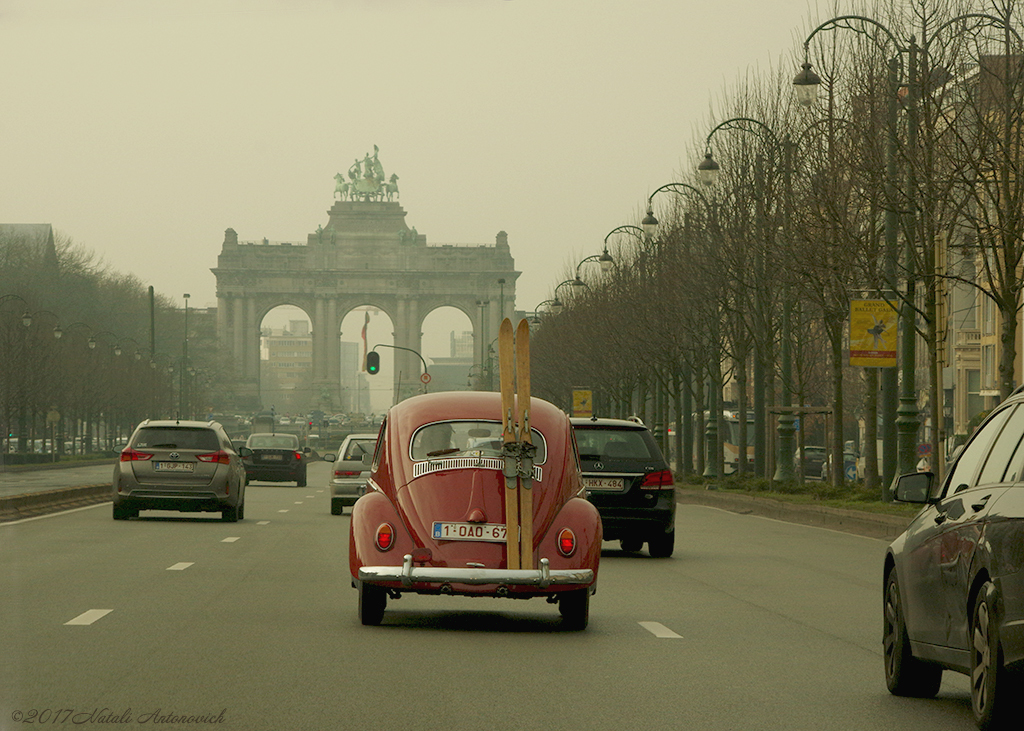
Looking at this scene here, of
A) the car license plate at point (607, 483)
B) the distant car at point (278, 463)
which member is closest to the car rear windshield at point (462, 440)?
the car license plate at point (607, 483)

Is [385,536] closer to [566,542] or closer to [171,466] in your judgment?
[566,542]

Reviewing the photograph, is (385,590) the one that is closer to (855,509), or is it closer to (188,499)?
(188,499)

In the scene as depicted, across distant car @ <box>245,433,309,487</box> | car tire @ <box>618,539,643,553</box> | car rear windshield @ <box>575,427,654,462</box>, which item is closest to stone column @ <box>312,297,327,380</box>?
distant car @ <box>245,433,309,487</box>

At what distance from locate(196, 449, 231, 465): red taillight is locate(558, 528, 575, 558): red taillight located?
14405mm

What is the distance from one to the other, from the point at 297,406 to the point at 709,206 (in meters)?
144

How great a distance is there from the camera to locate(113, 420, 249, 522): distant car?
82.5 ft

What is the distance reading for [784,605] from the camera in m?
13.9

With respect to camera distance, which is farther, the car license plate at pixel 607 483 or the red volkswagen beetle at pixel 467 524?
the car license plate at pixel 607 483

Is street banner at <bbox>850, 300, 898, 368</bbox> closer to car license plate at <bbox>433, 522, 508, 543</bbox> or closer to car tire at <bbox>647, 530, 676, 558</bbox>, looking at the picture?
car tire at <bbox>647, 530, 676, 558</bbox>

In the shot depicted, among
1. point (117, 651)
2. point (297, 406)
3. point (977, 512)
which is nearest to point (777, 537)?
point (117, 651)

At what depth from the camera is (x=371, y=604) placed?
1158cm

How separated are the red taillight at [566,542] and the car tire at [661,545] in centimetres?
803

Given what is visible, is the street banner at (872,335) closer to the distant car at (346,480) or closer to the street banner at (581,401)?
the distant car at (346,480)

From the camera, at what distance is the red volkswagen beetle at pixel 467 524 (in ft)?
37.2
